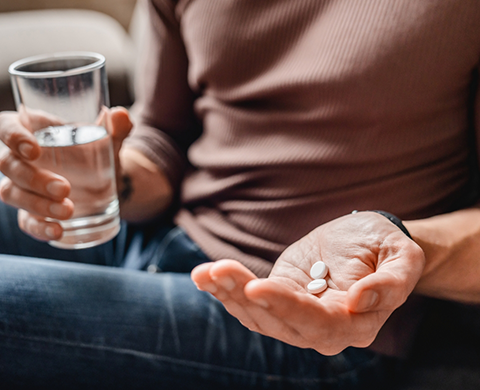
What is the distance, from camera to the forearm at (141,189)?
0.78 meters

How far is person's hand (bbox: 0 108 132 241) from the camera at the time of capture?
55 cm

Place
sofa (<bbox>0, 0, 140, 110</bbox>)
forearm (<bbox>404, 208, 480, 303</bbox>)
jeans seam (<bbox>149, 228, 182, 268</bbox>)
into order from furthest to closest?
sofa (<bbox>0, 0, 140, 110</bbox>)
jeans seam (<bbox>149, 228, 182, 268</bbox>)
forearm (<bbox>404, 208, 480, 303</bbox>)

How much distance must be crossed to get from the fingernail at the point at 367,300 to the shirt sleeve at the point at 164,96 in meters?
0.51

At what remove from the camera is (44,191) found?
0.56 meters

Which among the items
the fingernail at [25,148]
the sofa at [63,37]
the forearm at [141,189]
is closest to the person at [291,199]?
the fingernail at [25,148]

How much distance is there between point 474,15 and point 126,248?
2.06 feet

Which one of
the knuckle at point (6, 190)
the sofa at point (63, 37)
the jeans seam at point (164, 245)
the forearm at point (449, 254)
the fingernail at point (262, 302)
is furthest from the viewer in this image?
the sofa at point (63, 37)

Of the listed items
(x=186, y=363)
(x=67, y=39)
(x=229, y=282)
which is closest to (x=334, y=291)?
(x=229, y=282)

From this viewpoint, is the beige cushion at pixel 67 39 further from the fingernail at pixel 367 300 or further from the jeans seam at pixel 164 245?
the fingernail at pixel 367 300

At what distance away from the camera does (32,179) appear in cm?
57

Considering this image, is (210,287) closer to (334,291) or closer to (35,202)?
(334,291)

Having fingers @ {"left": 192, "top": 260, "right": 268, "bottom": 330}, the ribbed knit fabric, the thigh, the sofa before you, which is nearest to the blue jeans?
the thigh

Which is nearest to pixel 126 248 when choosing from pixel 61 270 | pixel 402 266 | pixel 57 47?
pixel 61 270

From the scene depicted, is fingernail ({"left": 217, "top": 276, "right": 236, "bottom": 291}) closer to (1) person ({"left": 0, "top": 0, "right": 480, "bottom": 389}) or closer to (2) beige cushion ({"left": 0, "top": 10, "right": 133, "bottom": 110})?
(1) person ({"left": 0, "top": 0, "right": 480, "bottom": 389})
